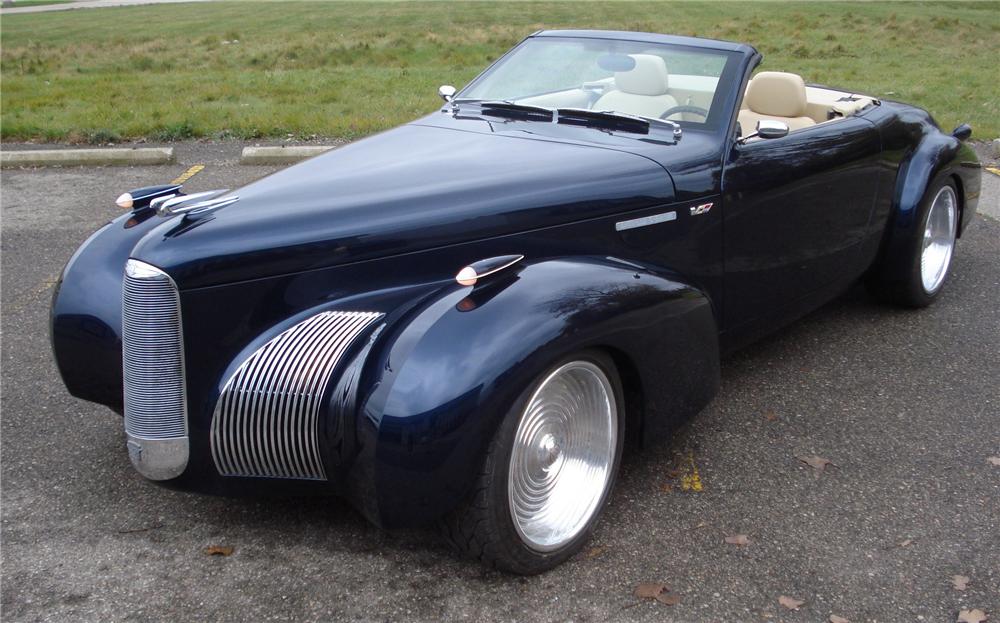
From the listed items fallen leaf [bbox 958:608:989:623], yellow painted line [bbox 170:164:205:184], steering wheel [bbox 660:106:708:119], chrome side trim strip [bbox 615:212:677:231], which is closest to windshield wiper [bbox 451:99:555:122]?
steering wheel [bbox 660:106:708:119]

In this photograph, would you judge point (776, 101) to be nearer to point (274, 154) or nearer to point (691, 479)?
point (691, 479)

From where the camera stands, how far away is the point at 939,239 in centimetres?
553

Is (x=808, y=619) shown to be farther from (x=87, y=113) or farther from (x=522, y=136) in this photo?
(x=87, y=113)

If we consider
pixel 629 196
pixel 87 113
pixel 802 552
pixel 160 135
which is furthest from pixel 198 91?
pixel 802 552

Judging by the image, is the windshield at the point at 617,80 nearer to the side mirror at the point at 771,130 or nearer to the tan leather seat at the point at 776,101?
the side mirror at the point at 771,130

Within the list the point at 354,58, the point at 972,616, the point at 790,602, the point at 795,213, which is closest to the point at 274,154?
the point at 795,213

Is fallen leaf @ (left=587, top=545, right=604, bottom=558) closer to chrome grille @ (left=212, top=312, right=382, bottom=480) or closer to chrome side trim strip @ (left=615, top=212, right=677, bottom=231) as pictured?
chrome grille @ (left=212, top=312, right=382, bottom=480)

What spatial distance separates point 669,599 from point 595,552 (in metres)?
0.34

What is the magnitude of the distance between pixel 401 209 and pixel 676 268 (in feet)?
3.91

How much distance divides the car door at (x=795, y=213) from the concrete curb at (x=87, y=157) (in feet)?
20.6

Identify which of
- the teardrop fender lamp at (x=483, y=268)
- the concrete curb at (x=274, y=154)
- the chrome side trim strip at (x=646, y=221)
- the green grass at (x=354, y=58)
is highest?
the teardrop fender lamp at (x=483, y=268)

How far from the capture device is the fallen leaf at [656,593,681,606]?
113 inches

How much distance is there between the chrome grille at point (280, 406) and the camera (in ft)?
9.34

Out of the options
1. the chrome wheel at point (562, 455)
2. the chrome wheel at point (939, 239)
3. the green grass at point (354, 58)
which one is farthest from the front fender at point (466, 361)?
the green grass at point (354, 58)
